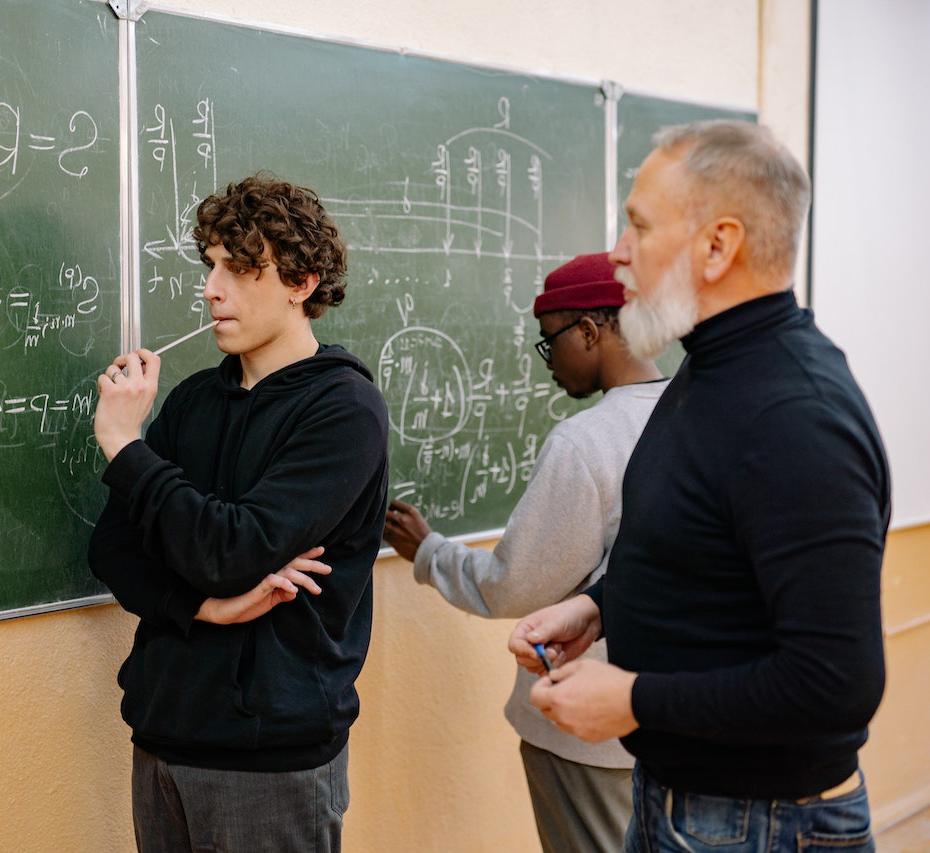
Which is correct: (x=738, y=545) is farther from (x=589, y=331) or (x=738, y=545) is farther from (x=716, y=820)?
(x=589, y=331)

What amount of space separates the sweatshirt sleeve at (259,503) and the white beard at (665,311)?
540mm

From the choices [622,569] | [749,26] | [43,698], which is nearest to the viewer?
[622,569]

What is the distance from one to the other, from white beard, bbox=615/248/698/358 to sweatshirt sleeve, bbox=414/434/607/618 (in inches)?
25.1

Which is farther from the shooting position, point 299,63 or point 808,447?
point 299,63

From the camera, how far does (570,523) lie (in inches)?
82.1

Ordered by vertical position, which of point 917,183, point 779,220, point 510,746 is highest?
point 917,183

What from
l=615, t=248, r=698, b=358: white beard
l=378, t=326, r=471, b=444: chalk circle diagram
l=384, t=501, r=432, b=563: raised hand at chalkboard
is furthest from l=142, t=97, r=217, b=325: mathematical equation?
l=615, t=248, r=698, b=358: white beard

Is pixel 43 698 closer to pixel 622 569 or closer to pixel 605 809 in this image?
pixel 605 809

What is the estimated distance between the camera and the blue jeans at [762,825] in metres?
1.33

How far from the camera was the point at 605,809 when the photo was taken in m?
2.20

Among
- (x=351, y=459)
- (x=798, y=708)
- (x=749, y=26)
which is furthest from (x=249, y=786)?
(x=749, y=26)

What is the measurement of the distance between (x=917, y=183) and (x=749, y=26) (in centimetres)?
105

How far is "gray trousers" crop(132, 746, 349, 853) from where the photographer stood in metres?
1.79

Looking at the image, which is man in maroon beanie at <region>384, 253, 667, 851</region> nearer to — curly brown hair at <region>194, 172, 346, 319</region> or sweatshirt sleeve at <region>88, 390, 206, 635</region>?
curly brown hair at <region>194, 172, 346, 319</region>
